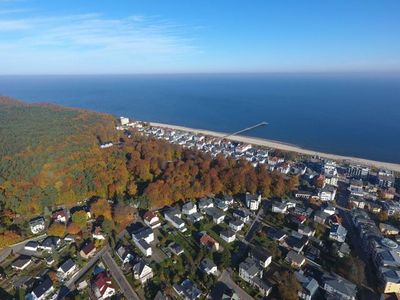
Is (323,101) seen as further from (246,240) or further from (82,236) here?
(82,236)

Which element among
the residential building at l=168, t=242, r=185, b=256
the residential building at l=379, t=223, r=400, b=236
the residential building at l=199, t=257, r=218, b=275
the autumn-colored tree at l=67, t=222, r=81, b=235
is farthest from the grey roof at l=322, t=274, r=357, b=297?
the autumn-colored tree at l=67, t=222, r=81, b=235

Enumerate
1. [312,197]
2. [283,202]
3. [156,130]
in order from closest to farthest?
[283,202]
[312,197]
[156,130]

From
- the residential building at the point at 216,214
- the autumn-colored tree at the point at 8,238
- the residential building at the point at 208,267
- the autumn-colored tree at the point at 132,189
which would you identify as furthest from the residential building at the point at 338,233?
the autumn-colored tree at the point at 8,238

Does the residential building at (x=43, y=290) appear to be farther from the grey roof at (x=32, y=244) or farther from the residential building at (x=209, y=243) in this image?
the residential building at (x=209, y=243)

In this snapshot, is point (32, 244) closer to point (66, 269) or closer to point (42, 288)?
point (66, 269)

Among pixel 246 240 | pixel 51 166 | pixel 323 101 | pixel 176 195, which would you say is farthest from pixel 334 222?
pixel 323 101

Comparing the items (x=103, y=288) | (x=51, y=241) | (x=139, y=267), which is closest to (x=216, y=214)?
(x=139, y=267)
